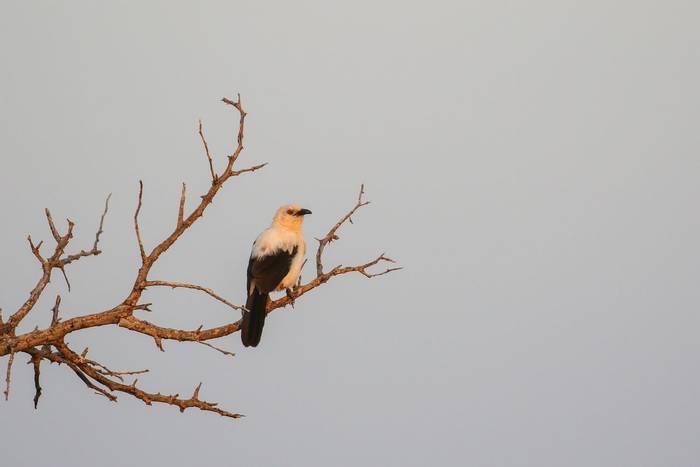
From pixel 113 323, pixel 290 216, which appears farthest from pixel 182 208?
pixel 290 216

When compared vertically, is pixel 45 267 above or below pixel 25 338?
above

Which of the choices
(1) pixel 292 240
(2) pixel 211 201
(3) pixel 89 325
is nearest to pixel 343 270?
(2) pixel 211 201

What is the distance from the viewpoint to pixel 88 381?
7750mm

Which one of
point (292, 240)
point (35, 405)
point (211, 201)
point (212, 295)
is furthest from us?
point (292, 240)

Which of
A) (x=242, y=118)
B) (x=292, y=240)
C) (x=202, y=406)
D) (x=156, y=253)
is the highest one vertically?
(x=292, y=240)

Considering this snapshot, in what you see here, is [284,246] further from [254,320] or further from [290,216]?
[254,320]

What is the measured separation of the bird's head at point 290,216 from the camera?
11.8 meters

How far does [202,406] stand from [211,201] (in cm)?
162

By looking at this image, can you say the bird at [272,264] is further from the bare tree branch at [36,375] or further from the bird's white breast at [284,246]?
the bare tree branch at [36,375]

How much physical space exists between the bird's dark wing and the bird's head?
0.51 meters

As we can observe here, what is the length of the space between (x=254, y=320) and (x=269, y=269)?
957 mm

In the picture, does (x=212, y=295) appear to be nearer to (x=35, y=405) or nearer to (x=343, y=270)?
(x=343, y=270)

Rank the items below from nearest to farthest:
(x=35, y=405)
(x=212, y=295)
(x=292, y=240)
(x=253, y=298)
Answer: (x=212, y=295)
(x=35, y=405)
(x=253, y=298)
(x=292, y=240)

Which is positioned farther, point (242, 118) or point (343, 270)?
point (343, 270)
